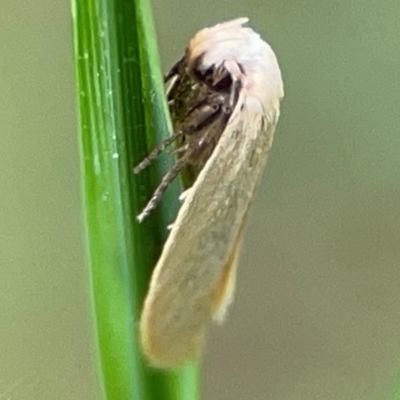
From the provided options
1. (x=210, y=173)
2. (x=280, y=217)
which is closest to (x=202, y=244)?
(x=210, y=173)

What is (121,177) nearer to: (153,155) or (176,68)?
(153,155)

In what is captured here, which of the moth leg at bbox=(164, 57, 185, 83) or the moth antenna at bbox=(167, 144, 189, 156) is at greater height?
the moth leg at bbox=(164, 57, 185, 83)

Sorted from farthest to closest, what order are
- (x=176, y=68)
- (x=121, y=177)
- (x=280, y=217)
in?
1. (x=280, y=217)
2. (x=176, y=68)
3. (x=121, y=177)

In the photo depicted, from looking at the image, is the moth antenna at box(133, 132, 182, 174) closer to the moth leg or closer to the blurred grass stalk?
the blurred grass stalk

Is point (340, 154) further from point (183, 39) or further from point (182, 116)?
point (182, 116)

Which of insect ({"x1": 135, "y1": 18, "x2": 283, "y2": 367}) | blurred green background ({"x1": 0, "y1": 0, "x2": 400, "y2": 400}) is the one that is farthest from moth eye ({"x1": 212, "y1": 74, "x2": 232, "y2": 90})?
blurred green background ({"x1": 0, "y1": 0, "x2": 400, "y2": 400})

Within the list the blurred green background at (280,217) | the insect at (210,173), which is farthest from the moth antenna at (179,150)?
the blurred green background at (280,217)

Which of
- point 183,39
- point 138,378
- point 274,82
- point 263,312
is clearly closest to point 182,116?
point 274,82
